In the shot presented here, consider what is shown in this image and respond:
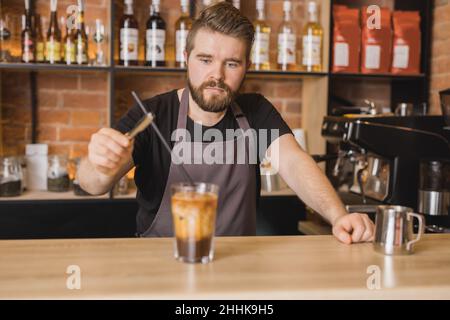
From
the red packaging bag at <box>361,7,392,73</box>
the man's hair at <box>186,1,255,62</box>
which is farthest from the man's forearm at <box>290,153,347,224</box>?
the red packaging bag at <box>361,7,392,73</box>

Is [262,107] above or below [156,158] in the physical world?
above

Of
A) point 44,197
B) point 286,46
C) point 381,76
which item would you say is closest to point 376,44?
point 381,76

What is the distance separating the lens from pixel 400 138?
1.82 metres

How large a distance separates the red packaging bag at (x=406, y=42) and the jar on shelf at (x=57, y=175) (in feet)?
5.05

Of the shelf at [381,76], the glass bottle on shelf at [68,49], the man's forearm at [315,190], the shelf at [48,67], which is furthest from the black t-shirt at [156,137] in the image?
the shelf at [381,76]

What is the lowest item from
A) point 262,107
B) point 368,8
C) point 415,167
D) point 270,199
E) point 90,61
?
point 270,199

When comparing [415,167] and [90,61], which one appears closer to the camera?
[415,167]

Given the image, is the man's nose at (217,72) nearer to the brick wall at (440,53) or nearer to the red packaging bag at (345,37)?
the red packaging bag at (345,37)

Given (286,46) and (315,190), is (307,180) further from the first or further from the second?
(286,46)

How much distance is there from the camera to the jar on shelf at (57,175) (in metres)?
2.34

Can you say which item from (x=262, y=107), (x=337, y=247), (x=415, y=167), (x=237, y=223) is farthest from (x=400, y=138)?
(x=337, y=247)

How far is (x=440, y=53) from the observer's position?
2.54 m
